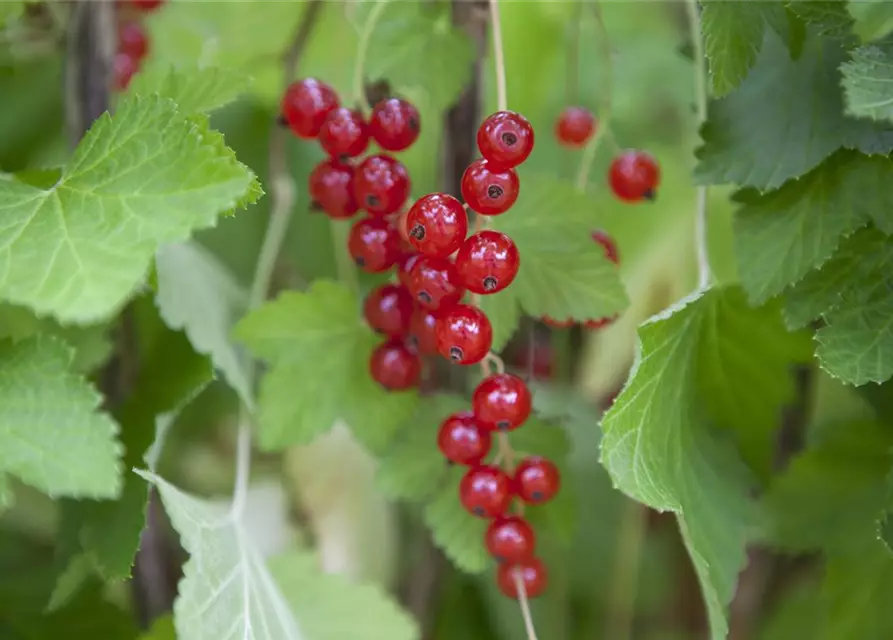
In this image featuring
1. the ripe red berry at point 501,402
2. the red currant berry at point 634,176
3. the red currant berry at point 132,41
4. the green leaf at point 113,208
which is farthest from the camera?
the red currant berry at point 132,41

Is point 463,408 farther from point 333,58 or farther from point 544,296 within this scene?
point 333,58

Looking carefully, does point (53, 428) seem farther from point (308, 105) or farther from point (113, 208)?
point (308, 105)

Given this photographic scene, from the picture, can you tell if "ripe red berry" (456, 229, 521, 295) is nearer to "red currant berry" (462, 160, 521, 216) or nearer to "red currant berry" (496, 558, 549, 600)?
"red currant berry" (462, 160, 521, 216)

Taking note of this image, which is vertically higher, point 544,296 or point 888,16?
point 888,16

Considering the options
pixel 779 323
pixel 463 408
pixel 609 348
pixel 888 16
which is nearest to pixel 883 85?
pixel 888 16

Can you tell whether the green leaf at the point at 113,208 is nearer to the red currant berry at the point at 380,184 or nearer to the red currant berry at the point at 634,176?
the red currant berry at the point at 380,184

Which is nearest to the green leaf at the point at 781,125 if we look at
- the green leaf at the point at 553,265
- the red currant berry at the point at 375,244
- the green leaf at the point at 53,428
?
the green leaf at the point at 553,265

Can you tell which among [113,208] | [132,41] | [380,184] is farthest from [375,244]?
[132,41]
